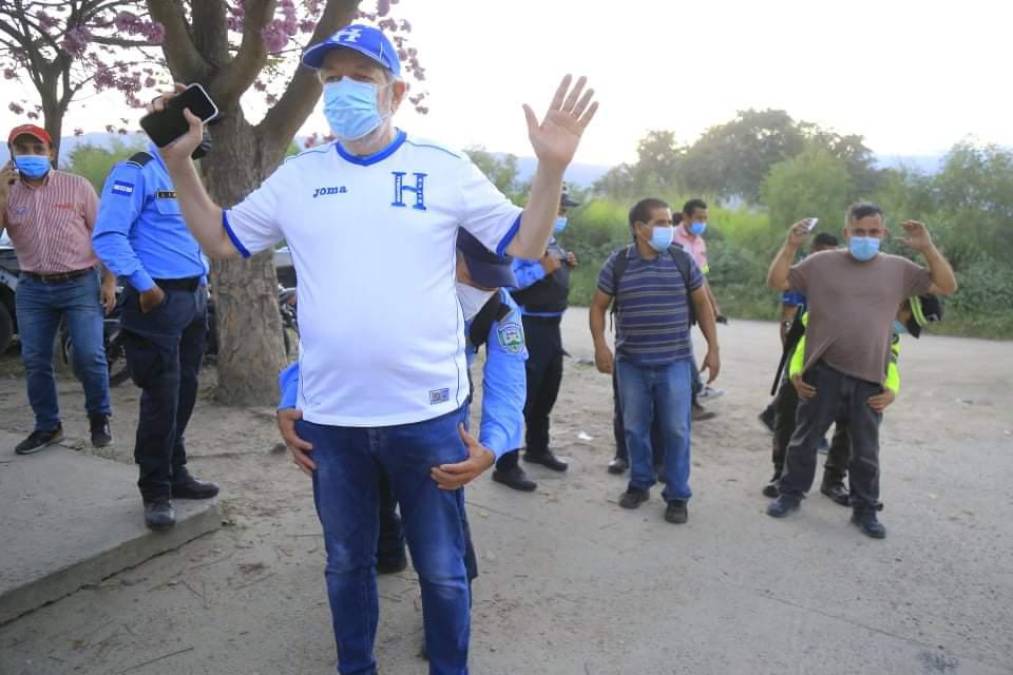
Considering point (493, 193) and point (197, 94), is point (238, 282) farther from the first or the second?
point (493, 193)

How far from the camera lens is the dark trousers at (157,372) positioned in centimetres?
363

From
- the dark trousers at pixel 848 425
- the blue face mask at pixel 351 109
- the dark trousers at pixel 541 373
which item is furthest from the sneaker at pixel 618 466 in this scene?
the blue face mask at pixel 351 109

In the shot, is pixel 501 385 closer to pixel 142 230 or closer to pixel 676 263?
pixel 142 230

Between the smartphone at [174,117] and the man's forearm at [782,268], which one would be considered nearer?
the smartphone at [174,117]

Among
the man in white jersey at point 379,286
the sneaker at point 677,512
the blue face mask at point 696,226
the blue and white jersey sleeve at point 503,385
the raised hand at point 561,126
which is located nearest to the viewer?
the raised hand at point 561,126

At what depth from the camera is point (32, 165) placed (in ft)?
16.3

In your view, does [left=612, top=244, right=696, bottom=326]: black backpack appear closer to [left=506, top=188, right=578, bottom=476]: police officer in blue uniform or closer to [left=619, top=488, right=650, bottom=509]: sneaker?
[left=506, top=188, right=578, bottom=476]: police officer in blue uniform

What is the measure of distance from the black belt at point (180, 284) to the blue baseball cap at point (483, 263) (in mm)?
1927

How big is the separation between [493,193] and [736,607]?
230 centimetres

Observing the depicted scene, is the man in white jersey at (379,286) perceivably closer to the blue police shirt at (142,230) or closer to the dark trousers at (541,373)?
the blue police shirt at (142,230)

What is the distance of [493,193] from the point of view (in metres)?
2.24

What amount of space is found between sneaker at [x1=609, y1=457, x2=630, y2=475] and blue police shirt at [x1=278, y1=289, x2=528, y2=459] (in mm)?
2803

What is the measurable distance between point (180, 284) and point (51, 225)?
1.91 meters

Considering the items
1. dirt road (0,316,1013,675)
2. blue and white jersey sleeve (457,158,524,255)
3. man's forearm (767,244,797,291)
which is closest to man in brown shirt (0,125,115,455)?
dirt road (0,316,1013,675)
